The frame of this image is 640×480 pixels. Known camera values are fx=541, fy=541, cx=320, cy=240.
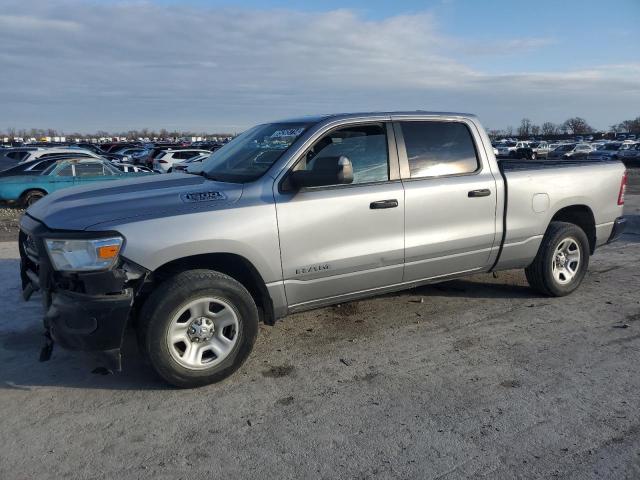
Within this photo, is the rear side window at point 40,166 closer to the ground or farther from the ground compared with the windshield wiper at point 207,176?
closer to the ground

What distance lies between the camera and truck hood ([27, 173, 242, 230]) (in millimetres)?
3531

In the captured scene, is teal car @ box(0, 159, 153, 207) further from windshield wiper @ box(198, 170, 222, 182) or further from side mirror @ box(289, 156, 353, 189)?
side mirror @ box(289, 156, 353, 189)

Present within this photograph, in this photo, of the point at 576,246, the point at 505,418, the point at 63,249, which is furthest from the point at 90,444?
the point at 576,246

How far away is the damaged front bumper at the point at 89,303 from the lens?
3.39 metres

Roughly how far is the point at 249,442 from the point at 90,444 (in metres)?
0.92

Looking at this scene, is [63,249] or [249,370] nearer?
[63,249]

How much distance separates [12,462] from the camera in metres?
2.94

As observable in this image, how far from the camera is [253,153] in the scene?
457 centimetres

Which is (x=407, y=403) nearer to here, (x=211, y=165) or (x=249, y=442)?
(x=249, y=442)

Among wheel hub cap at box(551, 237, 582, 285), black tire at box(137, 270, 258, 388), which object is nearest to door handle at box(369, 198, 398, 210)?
black tire at box(137, 270, 258, 388)

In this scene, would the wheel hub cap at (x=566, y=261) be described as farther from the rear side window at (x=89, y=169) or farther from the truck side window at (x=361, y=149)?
the rear side window at (x=89, y=169)

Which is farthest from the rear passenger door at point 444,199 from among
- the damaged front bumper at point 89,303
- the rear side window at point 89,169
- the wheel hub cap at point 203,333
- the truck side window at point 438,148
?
the rear side window at point 89,169

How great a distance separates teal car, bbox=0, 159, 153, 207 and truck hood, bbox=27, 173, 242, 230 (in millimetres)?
10295

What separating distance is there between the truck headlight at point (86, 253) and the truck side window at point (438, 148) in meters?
2.51
